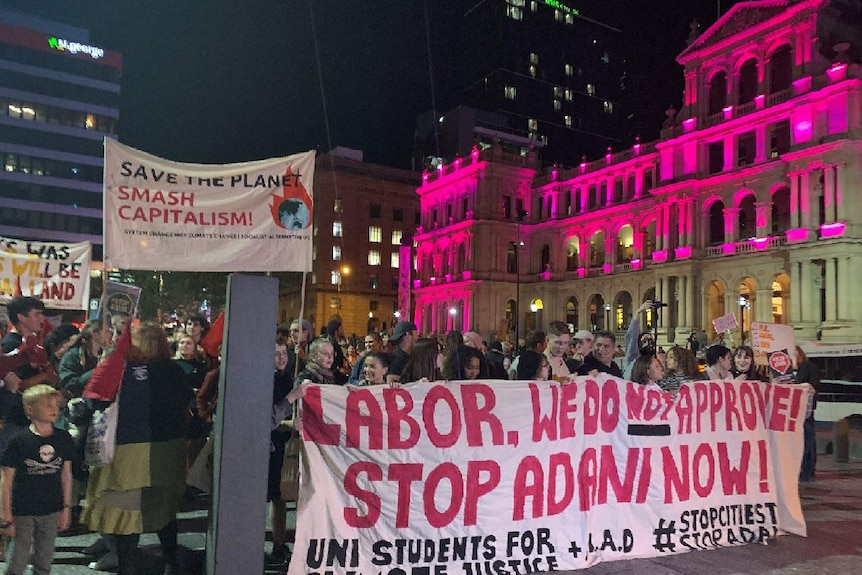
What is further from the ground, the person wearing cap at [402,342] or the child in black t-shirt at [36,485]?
the person wearing cap at [402,342]

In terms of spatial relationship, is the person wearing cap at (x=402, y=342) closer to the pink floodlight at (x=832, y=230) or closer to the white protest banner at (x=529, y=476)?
the white protest banner at (x=529, y=476)

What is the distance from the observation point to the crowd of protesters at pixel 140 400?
4359 mm

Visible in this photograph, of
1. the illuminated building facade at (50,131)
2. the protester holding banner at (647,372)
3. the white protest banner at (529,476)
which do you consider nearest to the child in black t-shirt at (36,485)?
the white protest banner at (529,476)

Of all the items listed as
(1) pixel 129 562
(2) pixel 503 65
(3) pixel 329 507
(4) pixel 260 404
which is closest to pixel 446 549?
(3) pixel 329 507

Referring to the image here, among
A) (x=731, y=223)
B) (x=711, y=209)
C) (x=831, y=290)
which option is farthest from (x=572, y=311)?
(x=831, y=290)

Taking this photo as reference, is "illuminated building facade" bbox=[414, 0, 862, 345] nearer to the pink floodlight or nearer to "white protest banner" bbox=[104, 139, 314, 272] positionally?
the pink floodlight

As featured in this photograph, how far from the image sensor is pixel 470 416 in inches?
203

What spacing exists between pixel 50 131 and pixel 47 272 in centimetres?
6801

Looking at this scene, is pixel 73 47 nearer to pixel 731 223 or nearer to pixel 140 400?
pixel 731 223

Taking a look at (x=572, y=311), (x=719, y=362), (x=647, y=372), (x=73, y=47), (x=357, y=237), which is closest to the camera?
(x=647, y=372)

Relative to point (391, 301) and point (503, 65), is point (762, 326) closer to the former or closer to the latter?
point (391, 301)

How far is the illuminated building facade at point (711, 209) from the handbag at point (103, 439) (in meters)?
38.3

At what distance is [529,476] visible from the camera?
17.4 feet

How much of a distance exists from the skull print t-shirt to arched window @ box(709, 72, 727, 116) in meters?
47.4
